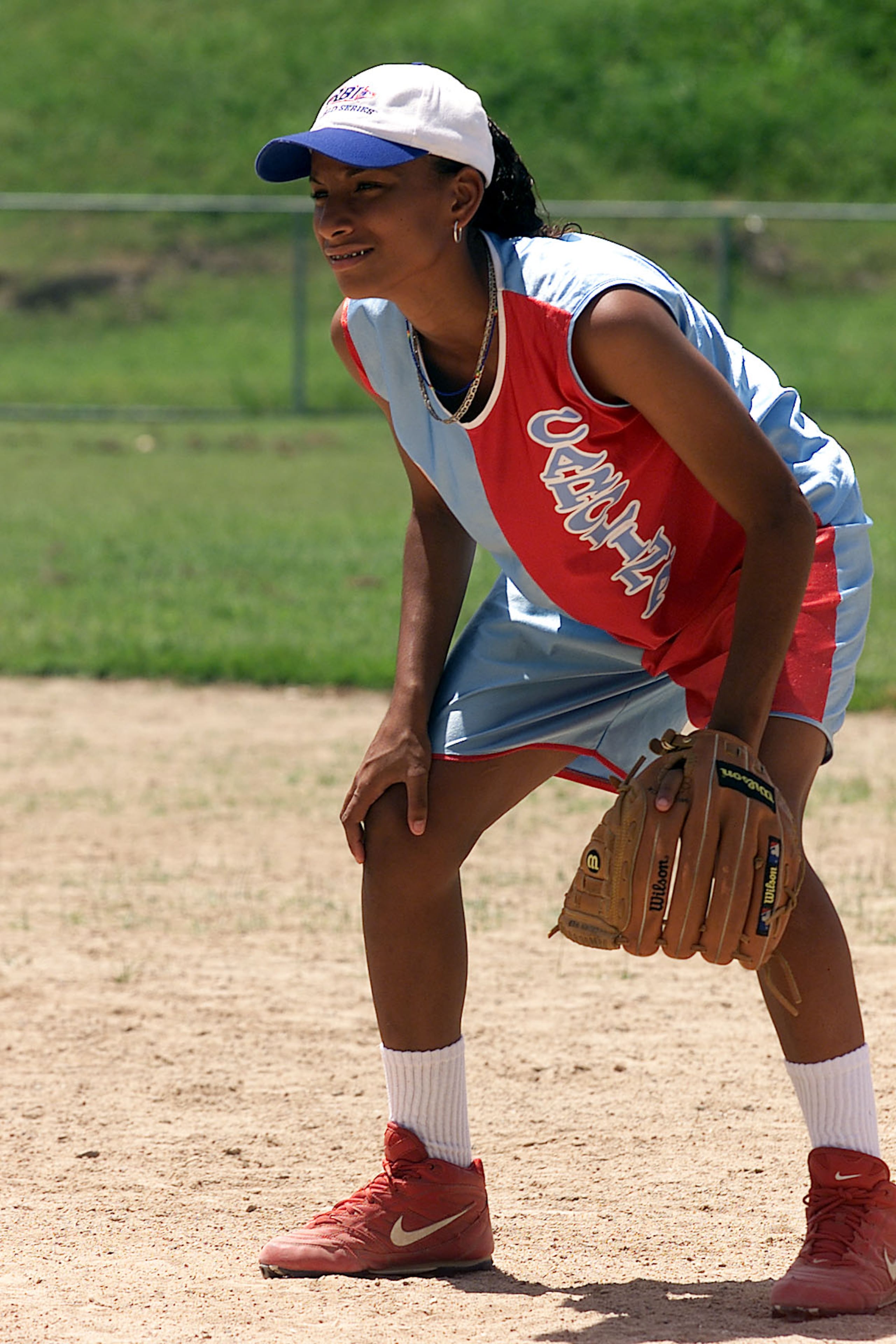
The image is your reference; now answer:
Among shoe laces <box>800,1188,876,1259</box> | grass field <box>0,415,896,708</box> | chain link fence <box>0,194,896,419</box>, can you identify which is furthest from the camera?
chain link fence <box>0,194,896,419</box>

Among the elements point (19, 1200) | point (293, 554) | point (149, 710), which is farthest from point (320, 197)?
point (293, 554)

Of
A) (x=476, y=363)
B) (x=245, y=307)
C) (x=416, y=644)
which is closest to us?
(x=476, y=363)

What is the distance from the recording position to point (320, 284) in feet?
58.9

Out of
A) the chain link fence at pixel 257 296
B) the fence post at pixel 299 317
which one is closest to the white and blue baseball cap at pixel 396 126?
the chain link fence at pixel 257 296

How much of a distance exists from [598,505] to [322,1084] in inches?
55.8

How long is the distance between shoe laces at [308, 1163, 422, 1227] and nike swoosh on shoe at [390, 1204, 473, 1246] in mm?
35

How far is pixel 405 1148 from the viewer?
102 inches

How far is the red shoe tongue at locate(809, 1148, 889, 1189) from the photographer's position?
7.94 ft

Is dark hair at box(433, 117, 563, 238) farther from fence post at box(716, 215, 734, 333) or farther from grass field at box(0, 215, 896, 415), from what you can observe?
grass field at box(0, 215, 896, 415)

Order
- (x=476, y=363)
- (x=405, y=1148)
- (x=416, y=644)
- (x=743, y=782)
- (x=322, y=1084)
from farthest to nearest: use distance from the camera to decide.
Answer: (x=322, y=1084)
(x=416, y=644)
(x=405, y=1148)
(x=476, y=363)
(x=743, y=782)

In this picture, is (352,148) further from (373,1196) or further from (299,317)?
(299,317)

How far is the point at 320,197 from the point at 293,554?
701 cm

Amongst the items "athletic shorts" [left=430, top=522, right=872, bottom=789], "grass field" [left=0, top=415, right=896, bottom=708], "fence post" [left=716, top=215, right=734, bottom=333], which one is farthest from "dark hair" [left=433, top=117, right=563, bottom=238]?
"fence post" [left=716, top=215, right=734, bottom=333]

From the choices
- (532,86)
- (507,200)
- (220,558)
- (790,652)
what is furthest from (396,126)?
(532,86)
